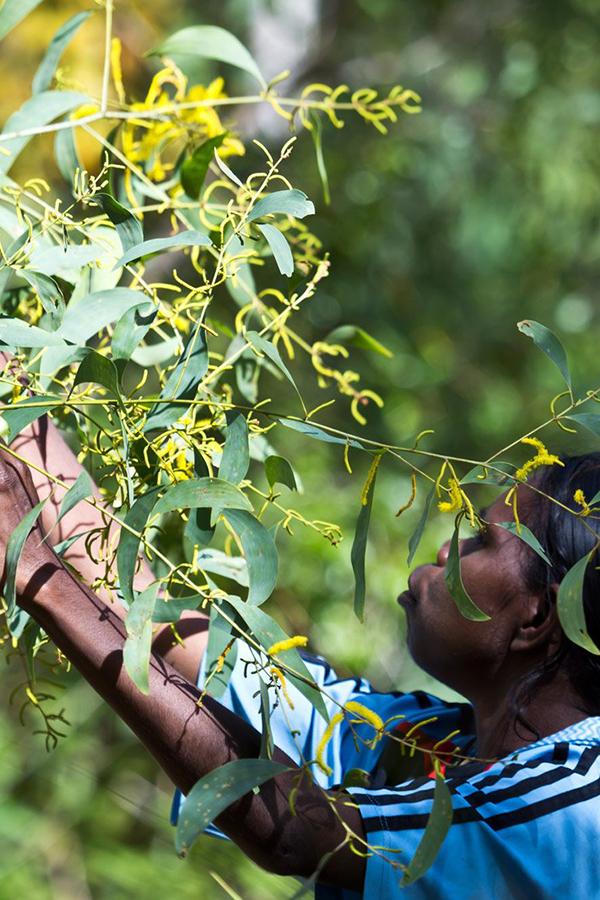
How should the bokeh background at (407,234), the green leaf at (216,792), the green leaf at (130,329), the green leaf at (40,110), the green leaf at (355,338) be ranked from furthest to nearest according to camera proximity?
the bokeh background at (407,234) < the green leaf at (355,338) < the green leaf at (40,110) < the green leaf at (130,329) < the green leaf at (216,792)

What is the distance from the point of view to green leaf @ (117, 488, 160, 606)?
57cm

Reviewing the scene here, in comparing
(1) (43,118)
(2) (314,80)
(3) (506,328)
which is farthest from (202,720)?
(3) (506,328)

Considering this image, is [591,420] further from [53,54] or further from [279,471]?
[53,54]

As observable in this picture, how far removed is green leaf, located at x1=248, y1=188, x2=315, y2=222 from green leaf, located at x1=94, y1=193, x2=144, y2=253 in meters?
0.07

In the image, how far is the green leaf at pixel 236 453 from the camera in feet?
1.99

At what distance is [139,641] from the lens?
0.54 metres

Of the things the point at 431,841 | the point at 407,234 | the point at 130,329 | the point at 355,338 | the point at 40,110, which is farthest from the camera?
the point at 407,234

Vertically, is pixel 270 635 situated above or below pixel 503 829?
above

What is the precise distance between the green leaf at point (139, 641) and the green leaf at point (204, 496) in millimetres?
47

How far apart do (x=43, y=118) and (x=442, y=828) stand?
0.52 meters

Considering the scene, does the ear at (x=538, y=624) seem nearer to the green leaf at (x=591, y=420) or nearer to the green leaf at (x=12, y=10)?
the green leaf at (x=591, y=420)

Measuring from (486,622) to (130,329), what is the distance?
1.14 feet

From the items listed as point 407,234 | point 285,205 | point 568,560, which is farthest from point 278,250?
point 407,234

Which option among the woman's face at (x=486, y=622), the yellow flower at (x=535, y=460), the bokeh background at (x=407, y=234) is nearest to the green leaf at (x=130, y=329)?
the yellow flower at (x=535, y=460)
